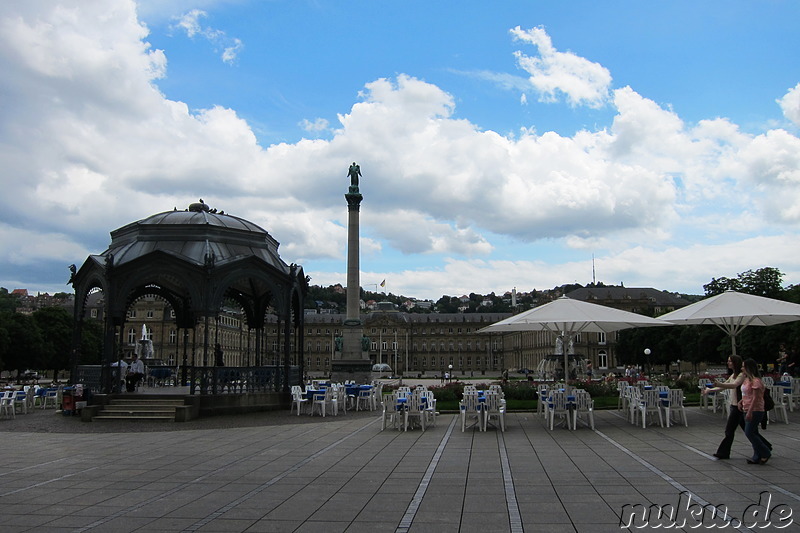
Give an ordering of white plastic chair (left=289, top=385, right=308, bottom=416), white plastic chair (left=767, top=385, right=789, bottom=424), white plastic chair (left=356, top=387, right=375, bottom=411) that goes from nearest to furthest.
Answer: white plastic chair (left=767, top=385, right=789, bottom=424), white plastic chair (left=289, top=385, right=308, bottom=416), white plastic chair (left=356, top=387, right=375, bottom=411)

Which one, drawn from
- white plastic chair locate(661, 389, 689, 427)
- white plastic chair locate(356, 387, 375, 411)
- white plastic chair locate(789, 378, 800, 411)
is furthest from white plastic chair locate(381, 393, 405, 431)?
white plastic chair locate(789, 378, 800, 411)

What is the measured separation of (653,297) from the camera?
132m

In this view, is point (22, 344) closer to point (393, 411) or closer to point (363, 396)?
point (363, 396)

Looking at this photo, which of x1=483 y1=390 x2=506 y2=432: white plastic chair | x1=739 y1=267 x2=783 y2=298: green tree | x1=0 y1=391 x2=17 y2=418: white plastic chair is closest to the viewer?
x1=483 y1=390 x2=506 y2=432: white plastic chair

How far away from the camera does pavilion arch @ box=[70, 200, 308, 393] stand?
21000 millimetres

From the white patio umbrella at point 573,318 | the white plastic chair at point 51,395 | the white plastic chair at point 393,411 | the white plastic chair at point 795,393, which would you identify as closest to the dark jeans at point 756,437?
the white patio umbrella at point 573,318

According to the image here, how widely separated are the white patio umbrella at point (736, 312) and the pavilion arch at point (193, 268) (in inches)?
505

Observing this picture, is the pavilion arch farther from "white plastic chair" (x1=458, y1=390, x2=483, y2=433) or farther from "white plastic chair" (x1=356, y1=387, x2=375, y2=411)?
"white plastic chair" (x1=458, y1=390, x2=483, y2=433)

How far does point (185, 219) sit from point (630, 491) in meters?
18.6

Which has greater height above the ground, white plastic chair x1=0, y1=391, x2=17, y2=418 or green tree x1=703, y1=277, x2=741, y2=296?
green tree x1=703, y1=277, x2=741, y2=296

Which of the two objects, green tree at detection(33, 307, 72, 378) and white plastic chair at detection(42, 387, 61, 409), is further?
green tree at detection(33, 307, 72, 378)

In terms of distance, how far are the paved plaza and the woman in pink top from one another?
0.81 feet

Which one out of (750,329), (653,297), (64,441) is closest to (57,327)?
(64,441)

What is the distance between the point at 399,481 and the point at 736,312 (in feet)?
37.8
